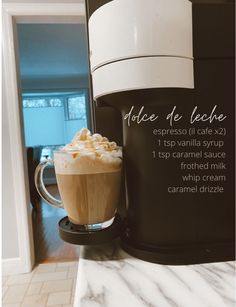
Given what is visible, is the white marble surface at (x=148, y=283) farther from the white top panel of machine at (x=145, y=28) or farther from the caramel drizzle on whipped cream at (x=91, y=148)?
the white top panel of machine at (x=145, y=28)

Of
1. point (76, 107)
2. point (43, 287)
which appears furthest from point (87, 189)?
point (76, 107)

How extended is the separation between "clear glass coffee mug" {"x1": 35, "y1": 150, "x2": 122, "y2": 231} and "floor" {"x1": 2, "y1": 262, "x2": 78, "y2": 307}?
122 centimetres

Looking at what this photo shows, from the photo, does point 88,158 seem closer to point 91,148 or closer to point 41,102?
point 91,148

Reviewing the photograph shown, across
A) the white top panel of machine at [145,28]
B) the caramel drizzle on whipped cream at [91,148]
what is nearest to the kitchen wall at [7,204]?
the caramel drizzle on whipped cream at [91,148]

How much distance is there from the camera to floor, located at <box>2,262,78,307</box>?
1.50 m

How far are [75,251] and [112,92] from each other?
1945mm

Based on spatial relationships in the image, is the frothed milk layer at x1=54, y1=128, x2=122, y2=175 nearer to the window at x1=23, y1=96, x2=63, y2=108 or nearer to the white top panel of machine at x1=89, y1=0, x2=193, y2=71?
the white top panel of machine at x1=89, y1=0, x2=193, y2=71

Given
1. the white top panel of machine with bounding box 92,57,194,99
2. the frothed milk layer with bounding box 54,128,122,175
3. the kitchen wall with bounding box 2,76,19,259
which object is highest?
the white top panel of machine with bounding box 92,57,194,99

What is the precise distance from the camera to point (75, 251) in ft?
6.97

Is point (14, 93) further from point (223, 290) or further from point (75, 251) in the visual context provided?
point (223, 290)

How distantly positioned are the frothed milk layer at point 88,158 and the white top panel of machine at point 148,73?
0.11 metres

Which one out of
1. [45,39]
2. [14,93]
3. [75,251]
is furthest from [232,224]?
[45,39]

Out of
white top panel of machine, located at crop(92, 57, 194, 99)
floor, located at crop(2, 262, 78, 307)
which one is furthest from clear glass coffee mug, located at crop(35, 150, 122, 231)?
floor, located at crop(2, 262, 78, 307)

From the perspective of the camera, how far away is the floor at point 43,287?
150cm
